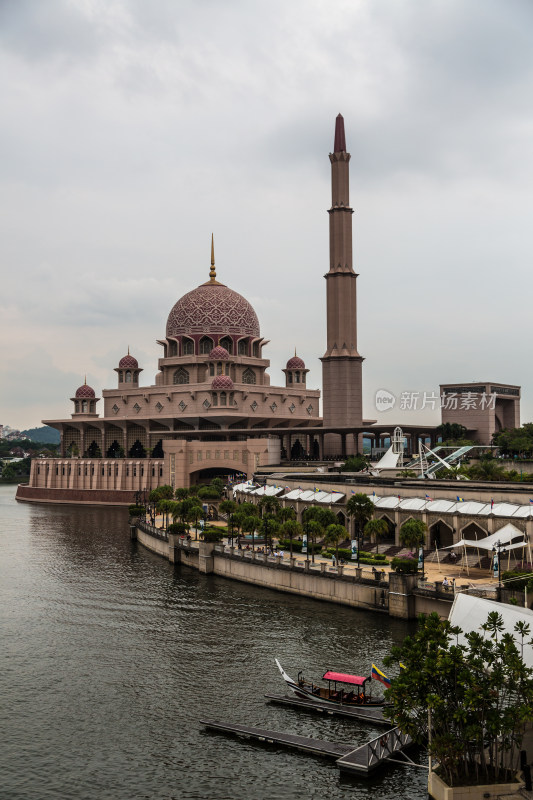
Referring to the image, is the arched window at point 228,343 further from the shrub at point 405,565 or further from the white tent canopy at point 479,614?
the white tent canopy at point 479,614

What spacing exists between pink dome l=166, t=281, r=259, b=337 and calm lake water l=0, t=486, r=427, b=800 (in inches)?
2931

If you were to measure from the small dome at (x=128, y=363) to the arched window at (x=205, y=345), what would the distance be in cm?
1350

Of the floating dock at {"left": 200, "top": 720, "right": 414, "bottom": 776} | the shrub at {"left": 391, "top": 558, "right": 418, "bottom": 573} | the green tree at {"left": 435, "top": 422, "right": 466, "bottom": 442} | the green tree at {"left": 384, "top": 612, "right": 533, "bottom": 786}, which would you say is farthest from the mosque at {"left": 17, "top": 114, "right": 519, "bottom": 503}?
the green tree at {"left": 384, "top": 612, "right": 533, "bottom": 786}

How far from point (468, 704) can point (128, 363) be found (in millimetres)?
119184

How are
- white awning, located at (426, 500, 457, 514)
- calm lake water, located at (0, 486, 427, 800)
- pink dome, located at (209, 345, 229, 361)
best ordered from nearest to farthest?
calm lake water, located at (0, 486, 427, 800), white awning, located at (426, 500, 457, 514), pink dome, located at (209, 345, 229, 361)

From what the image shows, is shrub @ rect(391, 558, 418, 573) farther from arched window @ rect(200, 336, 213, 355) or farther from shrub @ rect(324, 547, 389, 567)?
arched window @ rect(200, 336, 213, 355)

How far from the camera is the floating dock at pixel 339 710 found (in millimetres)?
29984

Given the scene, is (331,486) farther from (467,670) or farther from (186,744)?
(467,670)

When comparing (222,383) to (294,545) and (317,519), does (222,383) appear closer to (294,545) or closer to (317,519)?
(294,545)

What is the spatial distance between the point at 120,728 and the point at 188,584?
25442 mm

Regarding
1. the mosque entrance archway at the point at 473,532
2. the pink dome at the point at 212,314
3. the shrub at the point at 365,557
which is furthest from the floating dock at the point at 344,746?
the pink dome at the point at 212,314

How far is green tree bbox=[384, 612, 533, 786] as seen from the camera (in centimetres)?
2123

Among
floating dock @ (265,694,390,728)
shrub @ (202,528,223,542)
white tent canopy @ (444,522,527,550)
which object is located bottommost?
floating dock @ (265,694,390,728)

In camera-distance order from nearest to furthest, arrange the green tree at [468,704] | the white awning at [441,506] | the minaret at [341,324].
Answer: the green tree at [468,704] → the white awning at [441,506] → the minaret at [341,324]
